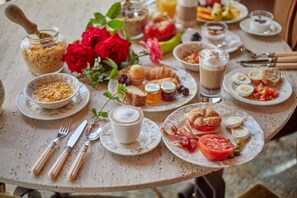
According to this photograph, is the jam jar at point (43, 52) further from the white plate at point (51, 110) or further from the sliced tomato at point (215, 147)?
the sliced tomato at point (215, 147)

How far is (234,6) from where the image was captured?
2080 millimetres

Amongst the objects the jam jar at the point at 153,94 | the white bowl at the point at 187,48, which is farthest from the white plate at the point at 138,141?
the white bowl at the point at 187,48

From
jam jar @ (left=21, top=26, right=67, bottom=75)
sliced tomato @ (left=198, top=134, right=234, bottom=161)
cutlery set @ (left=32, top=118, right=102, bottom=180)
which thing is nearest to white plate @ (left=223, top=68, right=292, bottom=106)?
sliced tomato @ (left=198, top=134, right=234, bottom=161)

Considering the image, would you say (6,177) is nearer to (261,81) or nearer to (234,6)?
(261,81)

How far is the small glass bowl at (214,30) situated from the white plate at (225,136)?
0.46m

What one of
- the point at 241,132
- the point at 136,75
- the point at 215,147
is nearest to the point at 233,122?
the point at 241,132

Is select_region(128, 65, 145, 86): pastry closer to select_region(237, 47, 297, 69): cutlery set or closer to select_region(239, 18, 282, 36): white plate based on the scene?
select_region(237, 47, 297, 69): cutlery set

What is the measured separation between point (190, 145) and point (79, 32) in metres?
0.89

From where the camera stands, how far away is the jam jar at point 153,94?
1432 millimetres

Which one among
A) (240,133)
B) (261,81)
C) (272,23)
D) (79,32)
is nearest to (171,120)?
(240,133)

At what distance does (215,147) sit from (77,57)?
620 millimetres

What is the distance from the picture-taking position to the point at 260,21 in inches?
74.0

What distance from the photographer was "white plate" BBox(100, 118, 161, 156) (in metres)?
1.23

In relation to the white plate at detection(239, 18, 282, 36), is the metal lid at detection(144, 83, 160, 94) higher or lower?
higher
